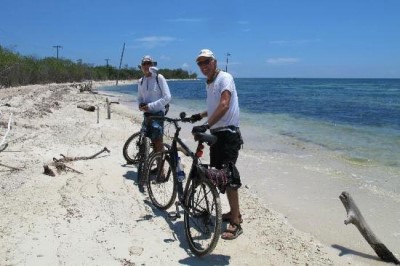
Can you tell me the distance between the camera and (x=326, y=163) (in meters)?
10.8

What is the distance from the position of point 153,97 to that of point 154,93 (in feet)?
0.25

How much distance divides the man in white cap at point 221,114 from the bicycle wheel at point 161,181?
107 cm

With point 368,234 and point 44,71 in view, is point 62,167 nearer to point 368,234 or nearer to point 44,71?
point 368,234

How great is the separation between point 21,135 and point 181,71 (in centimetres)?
14900

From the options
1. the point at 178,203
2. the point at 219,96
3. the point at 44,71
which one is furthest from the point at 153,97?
the point at 44,71

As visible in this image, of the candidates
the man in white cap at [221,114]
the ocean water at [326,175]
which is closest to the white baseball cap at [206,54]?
the man in white cap at [221,114]

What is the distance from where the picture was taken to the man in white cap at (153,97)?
6832 millimetres

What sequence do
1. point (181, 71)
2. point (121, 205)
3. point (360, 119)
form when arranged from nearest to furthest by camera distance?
point (121, 205), point (360, 119), point (181, 71)

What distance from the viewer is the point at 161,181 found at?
597 centimetres

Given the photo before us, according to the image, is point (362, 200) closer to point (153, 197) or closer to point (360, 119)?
point (153, 197)

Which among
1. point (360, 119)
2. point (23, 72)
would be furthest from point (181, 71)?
point (360, 119)

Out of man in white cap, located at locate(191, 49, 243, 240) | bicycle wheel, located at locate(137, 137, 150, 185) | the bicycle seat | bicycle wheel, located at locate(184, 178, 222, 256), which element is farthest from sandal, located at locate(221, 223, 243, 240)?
bicycle wheel, located at locate(137, 137, 150, 185)

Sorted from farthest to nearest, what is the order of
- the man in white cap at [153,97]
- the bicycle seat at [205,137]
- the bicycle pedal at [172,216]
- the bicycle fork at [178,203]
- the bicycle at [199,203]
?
the man in white cap at [153,97], the bicycle pedal at [172,216], the bicycle fork at [178,203], the bicycle seat at [205,137], the bicycle at [199,203]

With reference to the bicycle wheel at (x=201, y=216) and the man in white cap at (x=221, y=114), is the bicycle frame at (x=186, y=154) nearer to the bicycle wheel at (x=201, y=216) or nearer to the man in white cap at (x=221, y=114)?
the bicycle wheel at (x=201, y=216)
